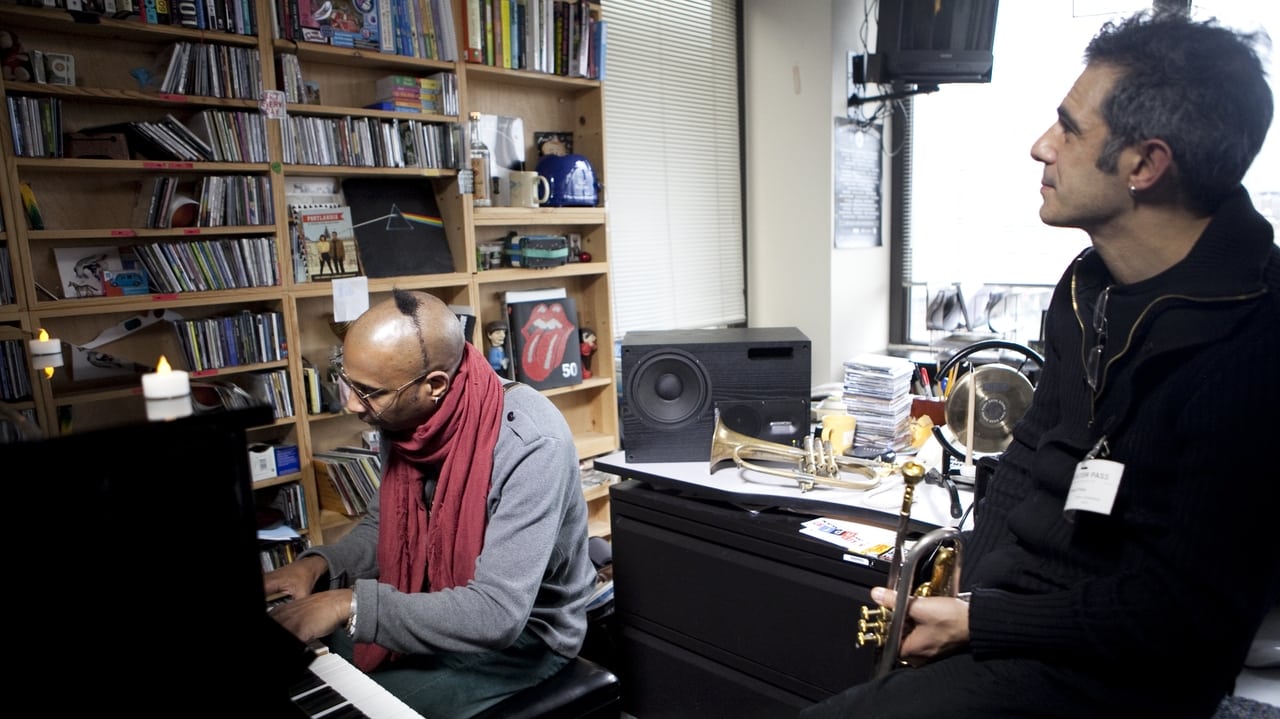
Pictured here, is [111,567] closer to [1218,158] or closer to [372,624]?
[372,624]

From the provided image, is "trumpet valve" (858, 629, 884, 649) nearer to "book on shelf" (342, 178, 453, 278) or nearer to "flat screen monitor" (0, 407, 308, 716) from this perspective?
"flat screen monitor" (0, 407, 308, 716)

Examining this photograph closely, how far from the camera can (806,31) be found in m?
4.11

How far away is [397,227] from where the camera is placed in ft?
9.98

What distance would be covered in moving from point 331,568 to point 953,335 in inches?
140

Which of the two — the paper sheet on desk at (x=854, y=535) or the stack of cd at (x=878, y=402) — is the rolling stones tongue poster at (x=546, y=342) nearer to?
the stack of cd at (x=878, y=402)

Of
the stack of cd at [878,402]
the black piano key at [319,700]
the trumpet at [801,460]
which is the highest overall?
the stack of cd at [878,402]

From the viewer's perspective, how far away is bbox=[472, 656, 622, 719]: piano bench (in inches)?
62.9

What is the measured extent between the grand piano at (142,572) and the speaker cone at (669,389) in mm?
1389

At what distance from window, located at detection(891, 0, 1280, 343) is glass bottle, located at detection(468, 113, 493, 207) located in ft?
8.02

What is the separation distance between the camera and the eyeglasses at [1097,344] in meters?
1.22

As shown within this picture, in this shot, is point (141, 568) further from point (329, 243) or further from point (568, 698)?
point (329, 243)

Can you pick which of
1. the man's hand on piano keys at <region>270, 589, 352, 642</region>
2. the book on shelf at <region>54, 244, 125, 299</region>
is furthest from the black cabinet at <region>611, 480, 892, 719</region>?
the book on shelf at <region>54, 244, 125, 299</region>

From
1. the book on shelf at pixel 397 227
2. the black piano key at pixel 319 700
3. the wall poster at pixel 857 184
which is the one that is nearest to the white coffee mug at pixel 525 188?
the book on shelf at pixel 397 227

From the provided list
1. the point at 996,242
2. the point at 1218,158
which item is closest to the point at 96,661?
the point at 1218,158
